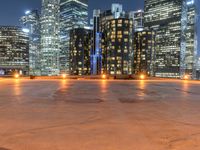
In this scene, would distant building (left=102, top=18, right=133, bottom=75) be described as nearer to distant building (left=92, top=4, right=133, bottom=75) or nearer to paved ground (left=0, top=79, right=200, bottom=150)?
distant building (left=92, top=4, right=133, bottom=75)

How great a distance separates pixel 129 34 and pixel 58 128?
187241 millimetres

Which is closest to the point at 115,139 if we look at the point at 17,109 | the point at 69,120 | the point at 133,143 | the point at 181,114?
the point at 133,143

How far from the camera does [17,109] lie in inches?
470

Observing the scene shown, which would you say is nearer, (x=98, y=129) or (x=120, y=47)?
(x=98, y=129)

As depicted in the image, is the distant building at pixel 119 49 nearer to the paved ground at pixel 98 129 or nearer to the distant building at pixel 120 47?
the distant building at pixel 120 47

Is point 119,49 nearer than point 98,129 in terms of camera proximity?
No

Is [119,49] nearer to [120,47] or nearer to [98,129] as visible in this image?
[120,47]

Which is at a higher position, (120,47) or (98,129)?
(120,47)

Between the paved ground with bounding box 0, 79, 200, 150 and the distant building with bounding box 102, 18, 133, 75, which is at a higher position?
the distant building with bounding box 102, 18, 133, 75

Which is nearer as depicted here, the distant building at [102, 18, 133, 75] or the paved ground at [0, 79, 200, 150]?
the paved ground at [0, 79, 200, 150]

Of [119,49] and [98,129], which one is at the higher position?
[119,49]

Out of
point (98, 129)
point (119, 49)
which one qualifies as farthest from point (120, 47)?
point (98, 129)

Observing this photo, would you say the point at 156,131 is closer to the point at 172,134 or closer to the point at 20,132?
the point at 172,134

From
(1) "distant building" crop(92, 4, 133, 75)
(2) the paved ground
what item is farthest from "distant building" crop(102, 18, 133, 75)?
(2) the paved ground
